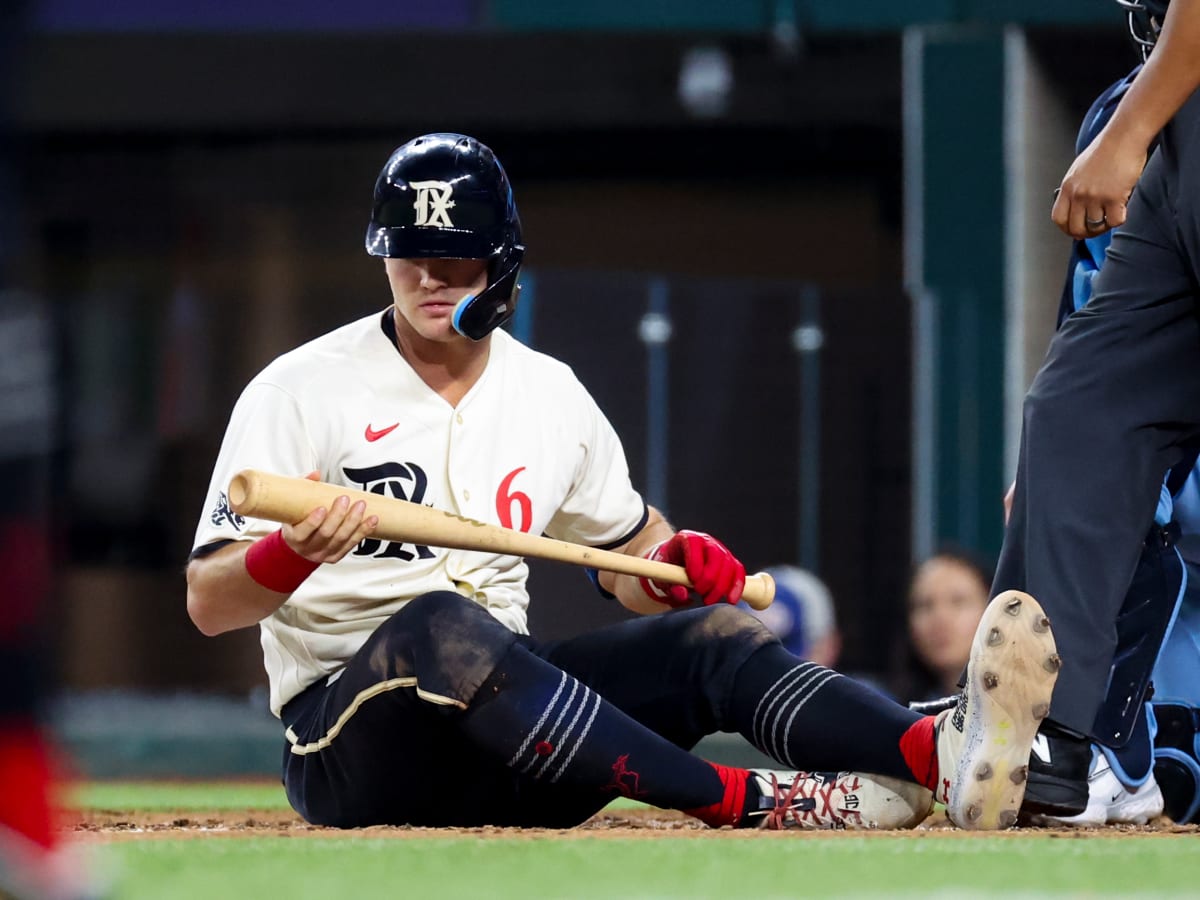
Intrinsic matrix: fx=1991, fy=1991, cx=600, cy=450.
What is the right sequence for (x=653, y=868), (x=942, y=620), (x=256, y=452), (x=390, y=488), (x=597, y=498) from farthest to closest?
(x=942, y=620), (x=597, y=498), (x=390, y=488), (x=256, y=452), (x=653, y=868)

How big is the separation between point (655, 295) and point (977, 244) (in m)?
1.40

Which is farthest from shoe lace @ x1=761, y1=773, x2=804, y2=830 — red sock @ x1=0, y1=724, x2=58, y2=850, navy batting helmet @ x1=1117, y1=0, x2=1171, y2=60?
red sock @ x1=0, y1=724, x2=58, y2=850

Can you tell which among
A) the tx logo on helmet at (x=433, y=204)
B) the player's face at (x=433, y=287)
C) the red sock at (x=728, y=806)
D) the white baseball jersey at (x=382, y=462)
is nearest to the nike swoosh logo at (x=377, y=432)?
the white baseball jersey at (x=382, y=462)

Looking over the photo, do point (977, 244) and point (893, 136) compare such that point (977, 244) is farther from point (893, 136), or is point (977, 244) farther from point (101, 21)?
point (101, 21)

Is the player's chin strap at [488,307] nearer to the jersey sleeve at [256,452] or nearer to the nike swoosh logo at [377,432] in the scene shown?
the nike swoosh logo at [377,432]

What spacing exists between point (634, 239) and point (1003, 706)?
21.8 feet

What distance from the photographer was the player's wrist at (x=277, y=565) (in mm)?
2789

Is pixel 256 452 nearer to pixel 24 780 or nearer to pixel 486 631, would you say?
pixel 486 631

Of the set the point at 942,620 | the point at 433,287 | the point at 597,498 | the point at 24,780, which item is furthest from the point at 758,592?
the point at 942,620

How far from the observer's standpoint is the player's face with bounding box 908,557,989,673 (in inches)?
227

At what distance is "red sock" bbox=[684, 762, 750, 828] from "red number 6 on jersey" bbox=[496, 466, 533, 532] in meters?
0.54

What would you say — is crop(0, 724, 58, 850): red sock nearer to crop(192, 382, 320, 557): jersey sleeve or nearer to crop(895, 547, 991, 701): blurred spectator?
crop(192, 382, 320, 557): jersey sleeve

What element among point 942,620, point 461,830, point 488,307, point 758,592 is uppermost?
point 488,307

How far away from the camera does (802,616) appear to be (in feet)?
21.7
